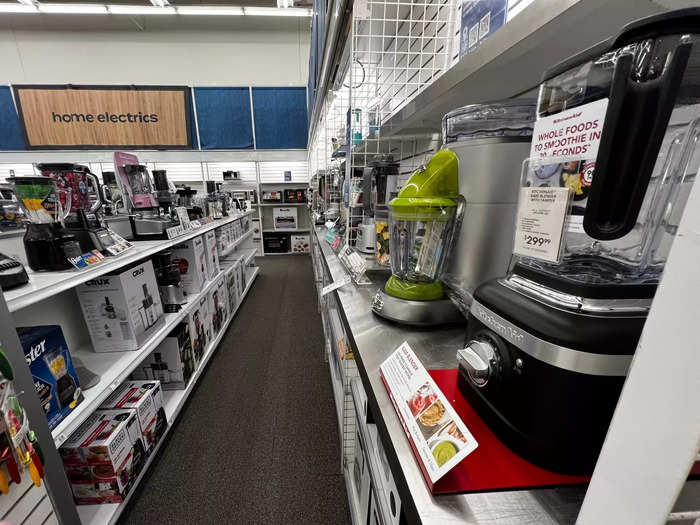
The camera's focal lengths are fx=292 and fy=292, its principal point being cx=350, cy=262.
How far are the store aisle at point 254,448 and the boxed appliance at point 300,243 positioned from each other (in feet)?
12.7

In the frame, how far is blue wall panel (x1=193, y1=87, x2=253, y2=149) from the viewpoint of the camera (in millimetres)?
6070

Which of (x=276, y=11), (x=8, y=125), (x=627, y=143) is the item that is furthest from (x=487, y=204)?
(x=8, y=125)

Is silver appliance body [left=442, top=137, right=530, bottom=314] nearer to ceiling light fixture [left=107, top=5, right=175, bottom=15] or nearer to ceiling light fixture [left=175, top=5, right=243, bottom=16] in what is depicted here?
ceiling light fixture [left=175, top=5, right=243, bottom=16]

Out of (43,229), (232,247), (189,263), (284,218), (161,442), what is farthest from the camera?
(284,218)

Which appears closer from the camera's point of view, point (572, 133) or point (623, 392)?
point (623, 392)

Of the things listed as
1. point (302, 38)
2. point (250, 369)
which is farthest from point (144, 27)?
point (250, 369)

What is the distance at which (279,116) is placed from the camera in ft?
20.5

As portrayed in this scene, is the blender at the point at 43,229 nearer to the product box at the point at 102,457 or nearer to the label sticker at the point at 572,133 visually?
the product box at the point at 102,457

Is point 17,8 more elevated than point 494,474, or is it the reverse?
point 17,8

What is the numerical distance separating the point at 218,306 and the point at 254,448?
1.37 metres

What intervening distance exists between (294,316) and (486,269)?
279cm

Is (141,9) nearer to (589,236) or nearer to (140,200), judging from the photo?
(140,200)

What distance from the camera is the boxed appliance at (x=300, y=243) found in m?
6.39

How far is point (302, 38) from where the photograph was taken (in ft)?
21.9
